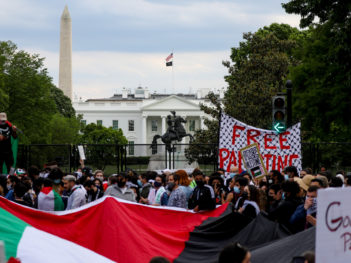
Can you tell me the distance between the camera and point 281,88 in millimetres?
38156

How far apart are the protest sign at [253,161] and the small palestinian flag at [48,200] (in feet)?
15.2

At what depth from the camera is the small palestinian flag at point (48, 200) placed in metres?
10.5

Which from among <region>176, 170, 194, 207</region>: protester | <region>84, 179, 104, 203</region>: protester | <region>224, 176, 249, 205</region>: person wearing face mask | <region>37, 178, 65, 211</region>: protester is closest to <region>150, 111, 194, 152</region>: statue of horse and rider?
<region>84, 179, 104, 203</region>: protester

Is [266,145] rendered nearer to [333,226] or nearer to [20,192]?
[20,192]

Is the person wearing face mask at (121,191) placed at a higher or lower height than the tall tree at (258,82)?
lower

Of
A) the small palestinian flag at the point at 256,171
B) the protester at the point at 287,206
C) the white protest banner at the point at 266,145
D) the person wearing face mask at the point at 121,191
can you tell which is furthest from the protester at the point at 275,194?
the white protest banner at the point at 266,145

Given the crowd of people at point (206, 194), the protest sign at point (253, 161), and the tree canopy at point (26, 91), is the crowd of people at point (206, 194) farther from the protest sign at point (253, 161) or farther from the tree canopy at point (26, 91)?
the tree canopy at point (26, 91)

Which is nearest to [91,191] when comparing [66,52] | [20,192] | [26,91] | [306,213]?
[20,192]

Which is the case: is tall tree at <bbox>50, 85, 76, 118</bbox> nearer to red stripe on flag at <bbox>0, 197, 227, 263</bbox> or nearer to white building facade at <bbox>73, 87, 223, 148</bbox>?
white building facade at <bbox>73, 87, 223, 148</bbox>

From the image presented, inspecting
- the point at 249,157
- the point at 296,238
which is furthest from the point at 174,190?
the point at 296,238

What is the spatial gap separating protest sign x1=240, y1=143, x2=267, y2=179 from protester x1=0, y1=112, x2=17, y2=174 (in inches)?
190

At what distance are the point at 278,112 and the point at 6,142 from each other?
5929mm

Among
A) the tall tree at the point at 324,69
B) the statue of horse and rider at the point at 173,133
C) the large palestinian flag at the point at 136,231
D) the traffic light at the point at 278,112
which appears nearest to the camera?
the large palestinian flag at the point at 136,231

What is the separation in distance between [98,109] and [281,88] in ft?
292
